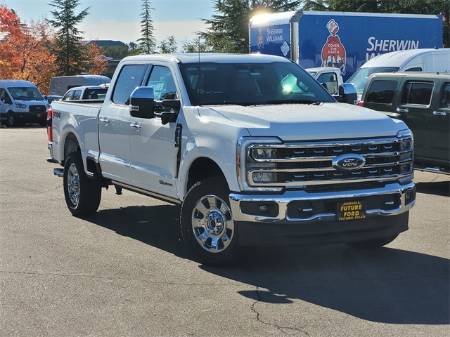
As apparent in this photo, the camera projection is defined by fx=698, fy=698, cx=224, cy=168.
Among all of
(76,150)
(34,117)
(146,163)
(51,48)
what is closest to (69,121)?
(76,150)

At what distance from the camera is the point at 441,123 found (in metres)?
11.2

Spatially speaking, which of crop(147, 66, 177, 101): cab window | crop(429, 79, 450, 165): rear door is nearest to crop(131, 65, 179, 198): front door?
crop(147, 66, 177, 101): cab window

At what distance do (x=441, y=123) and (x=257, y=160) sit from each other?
244 inches

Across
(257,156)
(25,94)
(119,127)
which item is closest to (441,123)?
(119,127)

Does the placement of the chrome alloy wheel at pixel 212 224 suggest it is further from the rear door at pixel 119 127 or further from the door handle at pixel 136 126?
the rear door at pixel 119 127

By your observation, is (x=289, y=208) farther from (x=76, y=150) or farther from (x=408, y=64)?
(x=408, y=64)

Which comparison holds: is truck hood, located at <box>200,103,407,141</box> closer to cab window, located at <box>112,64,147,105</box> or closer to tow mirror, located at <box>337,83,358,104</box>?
tow mirror, located at <box>337,83,358,104</box>

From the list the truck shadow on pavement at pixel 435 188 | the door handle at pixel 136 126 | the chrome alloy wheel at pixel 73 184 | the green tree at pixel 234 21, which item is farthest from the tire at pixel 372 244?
the green tree at pixel 234 21

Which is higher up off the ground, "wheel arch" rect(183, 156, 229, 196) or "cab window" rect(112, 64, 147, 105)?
"cab window" rect(112, 64, 147, 105)

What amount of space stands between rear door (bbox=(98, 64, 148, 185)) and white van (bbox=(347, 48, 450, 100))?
1045 centimetres

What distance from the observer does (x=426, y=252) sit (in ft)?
23.4

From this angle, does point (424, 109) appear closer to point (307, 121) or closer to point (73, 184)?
point (73, 184)

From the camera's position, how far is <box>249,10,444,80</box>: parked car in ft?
69.8

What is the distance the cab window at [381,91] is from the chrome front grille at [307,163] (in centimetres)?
627
